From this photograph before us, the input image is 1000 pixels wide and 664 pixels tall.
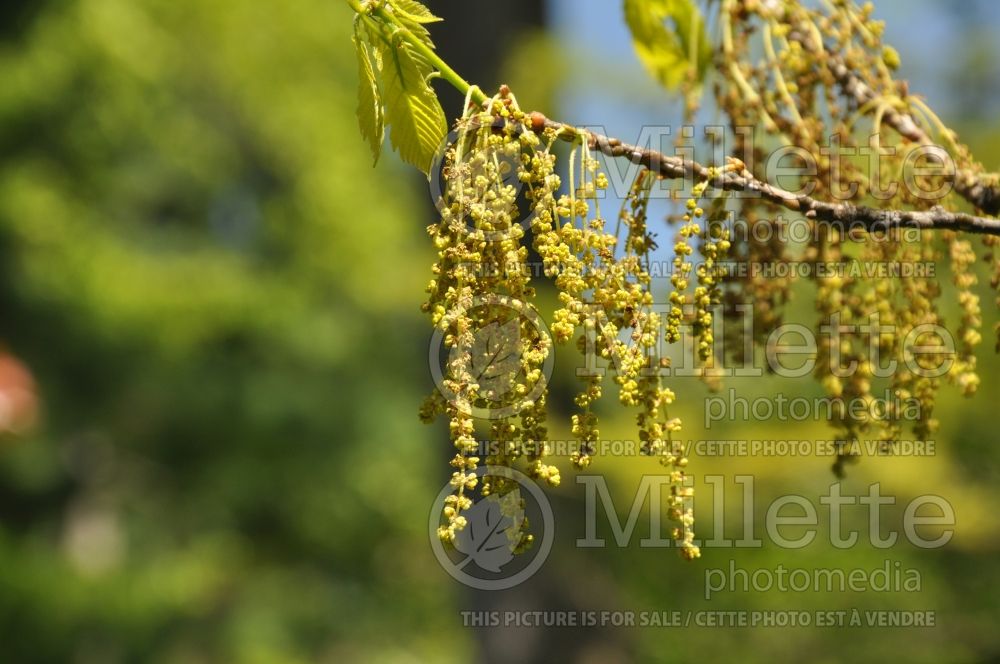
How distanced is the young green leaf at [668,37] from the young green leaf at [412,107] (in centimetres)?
56

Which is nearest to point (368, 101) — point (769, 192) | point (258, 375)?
point (769, 192)

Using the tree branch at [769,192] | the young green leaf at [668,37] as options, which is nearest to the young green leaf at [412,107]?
the tree branch at [769,192]

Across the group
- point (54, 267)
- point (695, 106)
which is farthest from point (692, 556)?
point (54, 267)

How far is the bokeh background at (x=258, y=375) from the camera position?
16.9 feet

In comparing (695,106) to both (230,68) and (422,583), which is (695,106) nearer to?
(230,68)

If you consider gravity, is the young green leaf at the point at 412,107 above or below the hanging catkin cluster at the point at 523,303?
above

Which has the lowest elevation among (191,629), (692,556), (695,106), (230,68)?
Answer: (191,629)

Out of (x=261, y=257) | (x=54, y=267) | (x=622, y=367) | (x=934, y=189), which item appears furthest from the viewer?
A: (x=261, y=257)

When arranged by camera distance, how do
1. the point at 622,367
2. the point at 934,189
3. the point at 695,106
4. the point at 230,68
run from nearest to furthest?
1. the point at 622,367
2. the point at 934,189
3. the point at 695,106
4. the point at 230,68

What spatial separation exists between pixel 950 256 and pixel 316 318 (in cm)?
1018

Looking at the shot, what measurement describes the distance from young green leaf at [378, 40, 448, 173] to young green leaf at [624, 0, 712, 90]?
56 cm

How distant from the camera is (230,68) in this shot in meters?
10.6

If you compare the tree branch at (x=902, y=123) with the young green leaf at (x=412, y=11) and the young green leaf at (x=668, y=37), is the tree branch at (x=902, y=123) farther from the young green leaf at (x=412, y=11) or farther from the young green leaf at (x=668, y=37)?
the young green leaf at (x=412, y=11)

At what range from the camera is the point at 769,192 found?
910 millimetres
